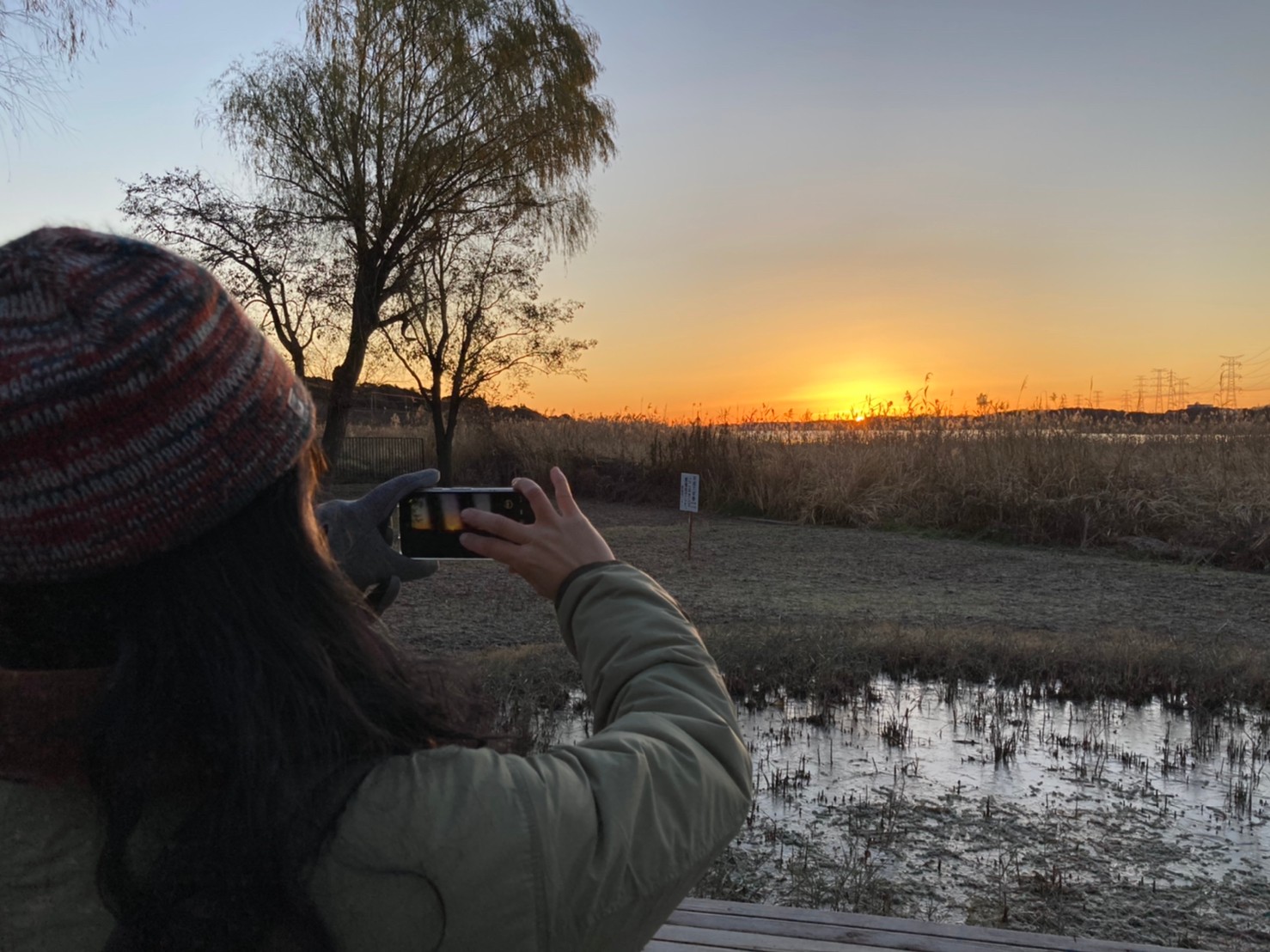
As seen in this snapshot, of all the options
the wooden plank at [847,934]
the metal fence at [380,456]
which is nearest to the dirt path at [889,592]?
the wooden plank at [847,934]

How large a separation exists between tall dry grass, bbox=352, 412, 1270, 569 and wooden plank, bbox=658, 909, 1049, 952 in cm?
973

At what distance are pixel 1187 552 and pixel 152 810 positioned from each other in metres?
11.6

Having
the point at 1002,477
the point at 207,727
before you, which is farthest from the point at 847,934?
the point at 1002,477

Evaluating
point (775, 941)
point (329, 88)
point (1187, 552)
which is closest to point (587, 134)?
point (329, 88)

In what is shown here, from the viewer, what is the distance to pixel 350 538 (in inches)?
45.5

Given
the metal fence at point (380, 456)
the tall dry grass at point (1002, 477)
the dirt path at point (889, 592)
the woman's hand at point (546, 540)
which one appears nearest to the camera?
the woman's hand at point (546, 540)

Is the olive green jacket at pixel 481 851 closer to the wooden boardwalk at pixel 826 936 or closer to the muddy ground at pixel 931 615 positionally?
the wooden boardwalk at pixel 826 936

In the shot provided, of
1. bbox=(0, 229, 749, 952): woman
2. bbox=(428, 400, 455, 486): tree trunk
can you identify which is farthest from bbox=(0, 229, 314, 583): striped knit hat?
bbox=(428, 400, 455, 486): tree trunk

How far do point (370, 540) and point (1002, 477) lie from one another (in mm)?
13059

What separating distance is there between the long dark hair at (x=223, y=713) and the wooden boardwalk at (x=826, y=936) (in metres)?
1.35

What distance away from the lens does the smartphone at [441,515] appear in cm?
135

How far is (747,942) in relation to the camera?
1989 mm

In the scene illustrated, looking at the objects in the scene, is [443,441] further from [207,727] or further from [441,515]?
[207,727]

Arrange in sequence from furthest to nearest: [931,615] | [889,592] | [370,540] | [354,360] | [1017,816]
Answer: [354,360] → [889,592] → [931,615] → [1017,816] → [370,540]
